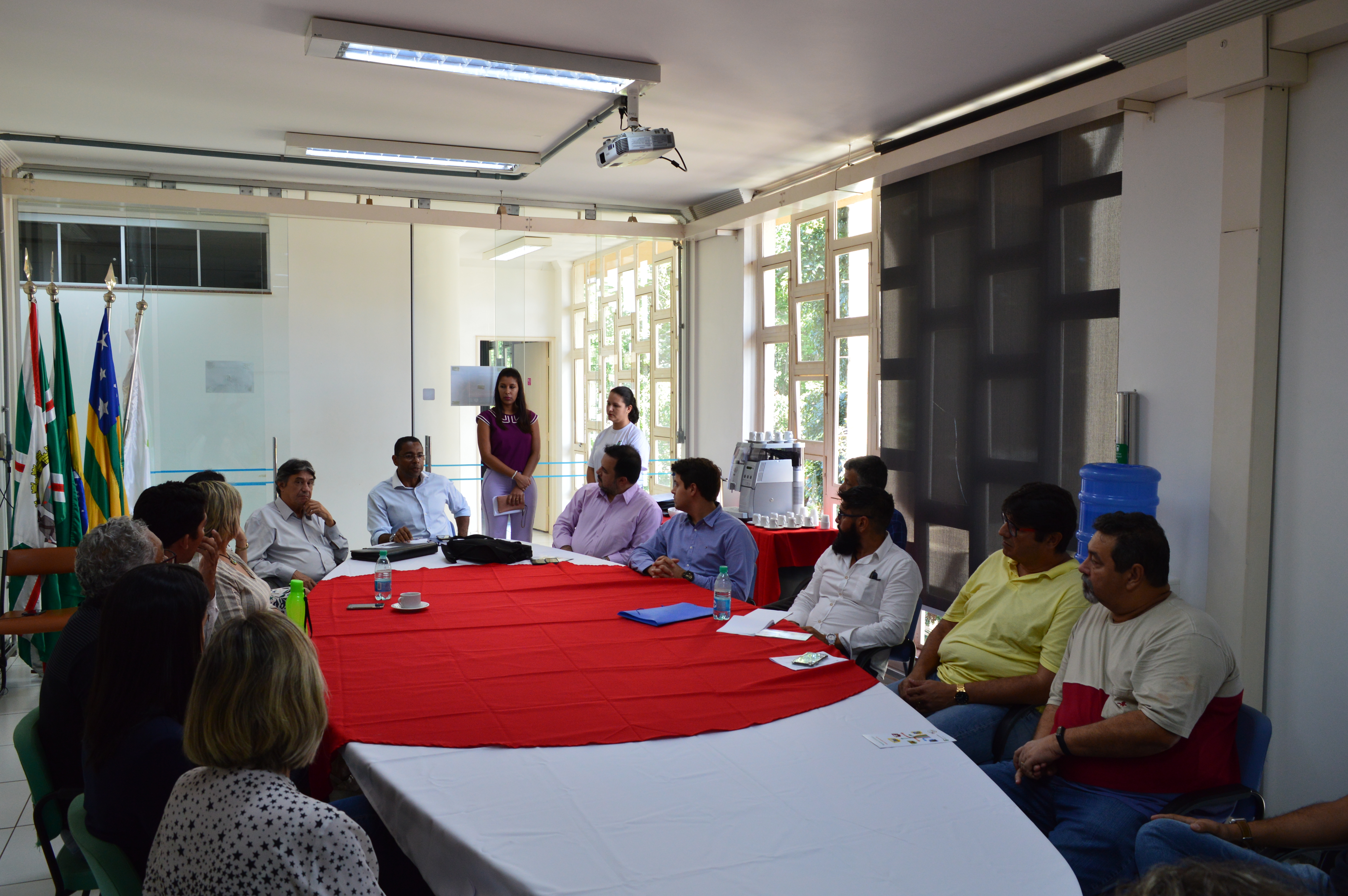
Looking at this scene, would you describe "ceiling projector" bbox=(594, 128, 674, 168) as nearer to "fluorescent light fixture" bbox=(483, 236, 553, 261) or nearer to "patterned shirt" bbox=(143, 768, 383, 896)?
"fluorescent light fixture" bbox=(483, 236, 553, 261)

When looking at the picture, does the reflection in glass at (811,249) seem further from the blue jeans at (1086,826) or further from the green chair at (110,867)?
the green chair at (110,867)

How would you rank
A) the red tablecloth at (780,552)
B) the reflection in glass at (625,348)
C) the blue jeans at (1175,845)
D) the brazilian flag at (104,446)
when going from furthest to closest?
the reflection in glass at (625,348) < the red tablecloth at (780,552) < the brazilian flag at (104,446) < the blue jeans at (1175,845)

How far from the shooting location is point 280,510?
4.69 m

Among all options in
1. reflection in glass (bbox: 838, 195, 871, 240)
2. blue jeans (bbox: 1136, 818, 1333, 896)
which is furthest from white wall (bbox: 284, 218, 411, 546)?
blue jeans (bbox: 1136, 818, 1333, 896)

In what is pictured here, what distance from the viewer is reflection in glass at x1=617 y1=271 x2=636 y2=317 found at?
7672 millimetres

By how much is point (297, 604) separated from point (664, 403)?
4.78m

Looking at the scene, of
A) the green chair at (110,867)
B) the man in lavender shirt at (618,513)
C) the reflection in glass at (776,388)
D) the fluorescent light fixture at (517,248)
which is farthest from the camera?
the fluorescent light fixture at (517,248)

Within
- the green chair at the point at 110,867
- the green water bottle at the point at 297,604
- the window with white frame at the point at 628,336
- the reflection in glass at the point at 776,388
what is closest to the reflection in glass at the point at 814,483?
the reflection in glass at the point at 776,388

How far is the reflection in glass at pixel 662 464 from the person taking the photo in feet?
25.5

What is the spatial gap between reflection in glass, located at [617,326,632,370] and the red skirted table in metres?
4.28

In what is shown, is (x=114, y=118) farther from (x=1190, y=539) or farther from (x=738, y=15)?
(x=1190, y=539)

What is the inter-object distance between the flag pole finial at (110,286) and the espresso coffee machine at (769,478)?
13.1 ft

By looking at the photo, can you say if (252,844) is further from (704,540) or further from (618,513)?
(618,513)

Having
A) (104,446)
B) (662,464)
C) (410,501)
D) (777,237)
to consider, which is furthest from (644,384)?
(104,446)
